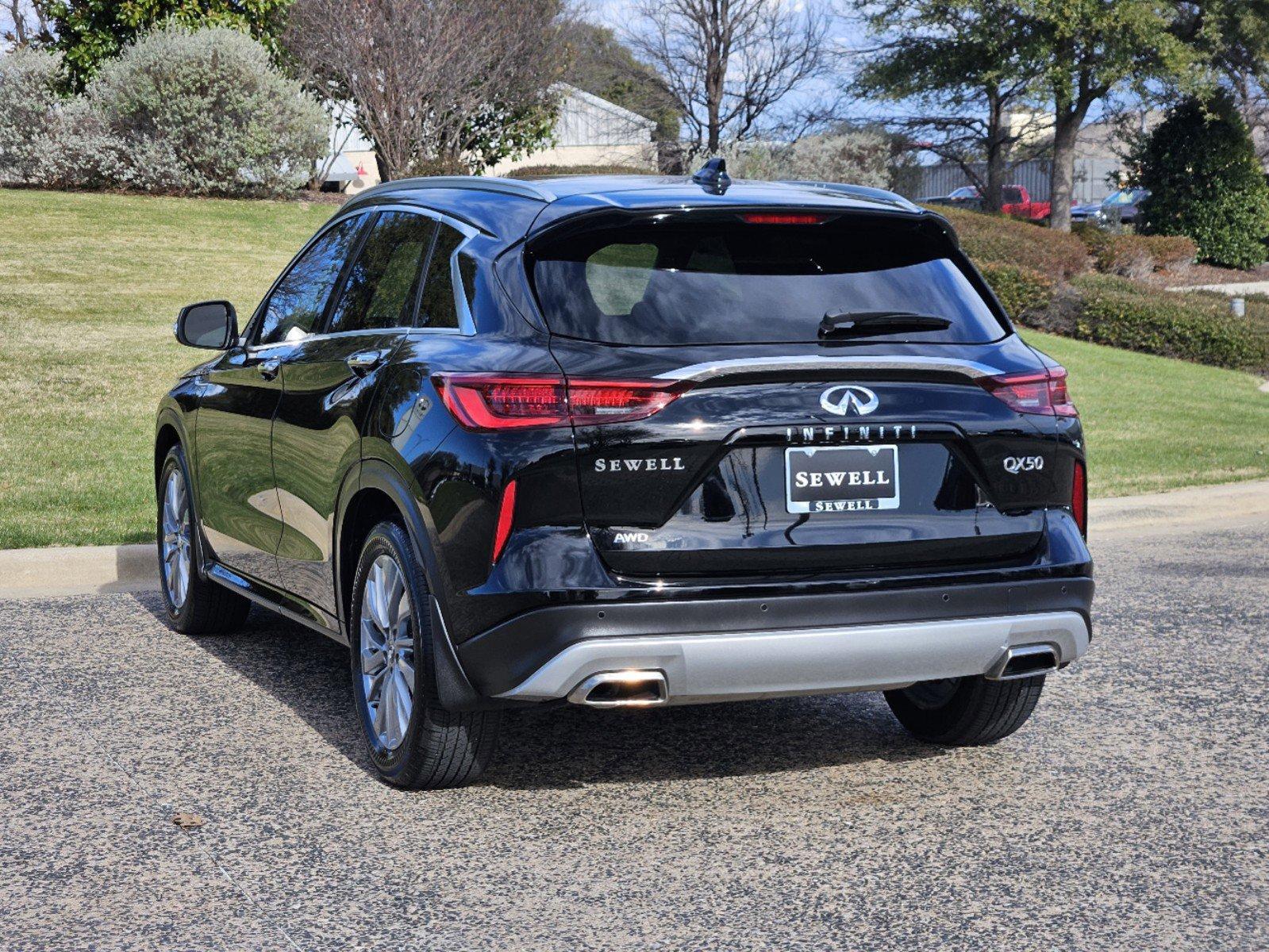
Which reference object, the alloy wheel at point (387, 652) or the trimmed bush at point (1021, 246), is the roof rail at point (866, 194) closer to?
the alloy wheel at point (387, 652)

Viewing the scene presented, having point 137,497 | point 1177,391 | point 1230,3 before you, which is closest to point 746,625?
point 137,497

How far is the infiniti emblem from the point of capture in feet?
14.1

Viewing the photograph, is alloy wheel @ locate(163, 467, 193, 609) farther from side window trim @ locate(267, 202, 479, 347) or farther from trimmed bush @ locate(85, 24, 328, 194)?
trimmed bush @ locate(85, 24, 328, 194)

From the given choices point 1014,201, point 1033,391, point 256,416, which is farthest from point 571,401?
point 1014,201

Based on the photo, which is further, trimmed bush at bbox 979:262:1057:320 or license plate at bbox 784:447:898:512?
trimmed bush at bbox 979:262:1057:320

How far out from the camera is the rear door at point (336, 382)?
5.06 meters

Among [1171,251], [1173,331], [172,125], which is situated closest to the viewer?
[1173,331]

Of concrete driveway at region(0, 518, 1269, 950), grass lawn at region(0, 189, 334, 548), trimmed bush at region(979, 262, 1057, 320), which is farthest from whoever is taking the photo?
trimmed bush at region(979, 262, 1057, 320)

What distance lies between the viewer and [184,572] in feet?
23.4

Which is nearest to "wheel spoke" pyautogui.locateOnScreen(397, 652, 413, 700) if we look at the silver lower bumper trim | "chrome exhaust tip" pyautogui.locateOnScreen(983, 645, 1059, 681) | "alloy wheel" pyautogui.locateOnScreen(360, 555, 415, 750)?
"alloy wheel" pyautogui.locateOnScreen(360, 555, 415, 750)

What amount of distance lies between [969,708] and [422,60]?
2277 cm

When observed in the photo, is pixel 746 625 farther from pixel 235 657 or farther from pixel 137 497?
pixel 137 497

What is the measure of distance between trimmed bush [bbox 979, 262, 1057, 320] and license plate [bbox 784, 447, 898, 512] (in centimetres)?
2003

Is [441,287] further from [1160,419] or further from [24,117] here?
[24,117]
